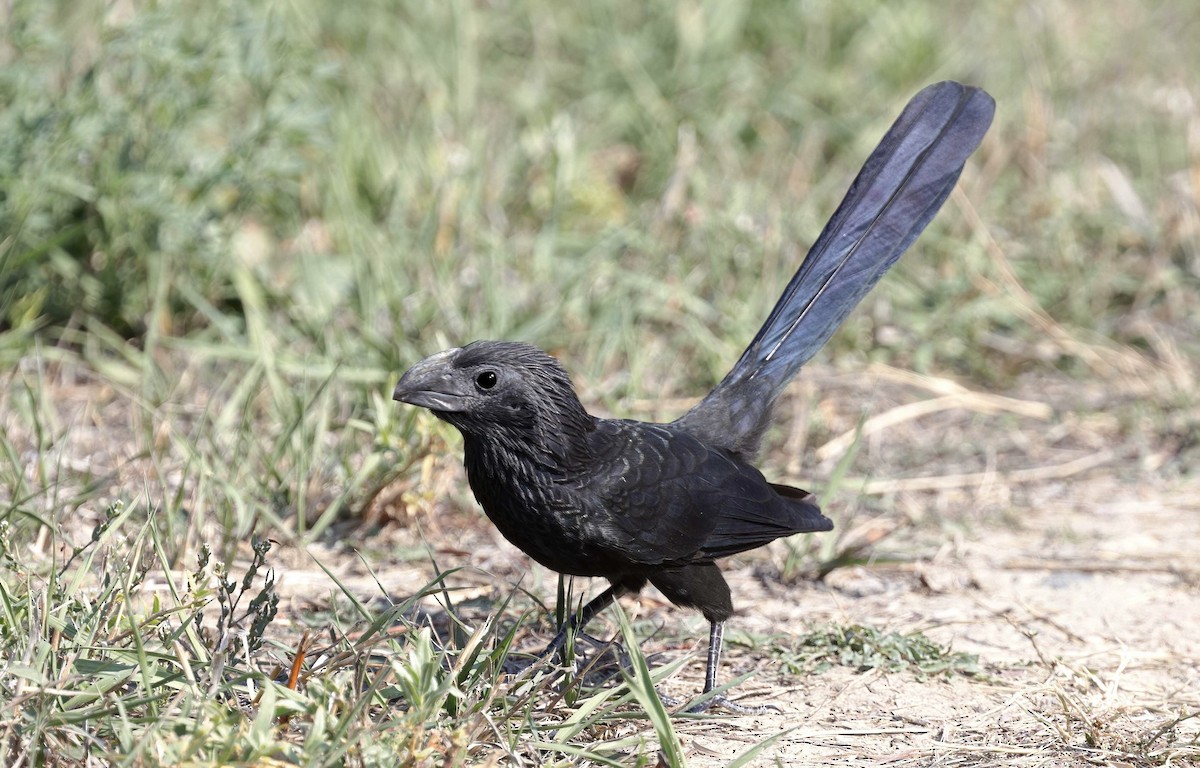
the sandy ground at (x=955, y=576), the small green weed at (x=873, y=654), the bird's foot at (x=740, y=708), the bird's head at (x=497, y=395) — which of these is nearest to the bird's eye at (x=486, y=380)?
the bird's head at (x=497, y=395)

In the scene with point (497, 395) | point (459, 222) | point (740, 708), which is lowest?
point (740, 708)

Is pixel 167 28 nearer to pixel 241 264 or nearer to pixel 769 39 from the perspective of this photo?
pixel 241 264

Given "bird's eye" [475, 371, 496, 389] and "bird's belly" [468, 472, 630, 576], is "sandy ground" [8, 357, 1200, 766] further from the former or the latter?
"bird's eye" [475, 371, 496, 389]

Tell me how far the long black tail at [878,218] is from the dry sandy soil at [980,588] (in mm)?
710

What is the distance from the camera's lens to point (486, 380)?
10.5 feet

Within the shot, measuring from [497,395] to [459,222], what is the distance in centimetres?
263

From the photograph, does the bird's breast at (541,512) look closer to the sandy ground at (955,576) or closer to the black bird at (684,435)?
the black bird at (684,435)

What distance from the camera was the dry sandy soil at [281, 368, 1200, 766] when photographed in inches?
120

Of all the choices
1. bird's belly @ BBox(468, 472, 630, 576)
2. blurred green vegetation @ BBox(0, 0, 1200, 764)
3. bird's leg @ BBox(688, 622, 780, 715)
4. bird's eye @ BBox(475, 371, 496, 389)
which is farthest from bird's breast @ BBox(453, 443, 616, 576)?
blurred green vegetation @ BBox(0, 0, 1200, 764)

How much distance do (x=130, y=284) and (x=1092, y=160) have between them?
4978mm

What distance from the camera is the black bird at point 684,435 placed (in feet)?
10.4

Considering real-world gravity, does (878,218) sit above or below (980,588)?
above

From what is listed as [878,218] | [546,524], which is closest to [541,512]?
[546,524]

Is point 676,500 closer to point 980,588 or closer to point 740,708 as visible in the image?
point 740,708
